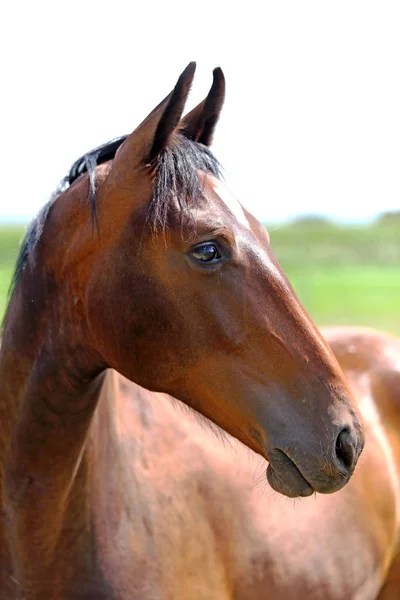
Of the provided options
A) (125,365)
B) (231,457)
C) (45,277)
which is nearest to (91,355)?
(125,365)

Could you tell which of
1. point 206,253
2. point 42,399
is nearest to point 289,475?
point 206,253

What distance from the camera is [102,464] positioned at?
89.2 inches

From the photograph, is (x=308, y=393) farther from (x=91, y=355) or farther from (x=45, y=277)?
(x=45, y=277)

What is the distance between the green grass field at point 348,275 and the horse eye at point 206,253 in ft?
2.96

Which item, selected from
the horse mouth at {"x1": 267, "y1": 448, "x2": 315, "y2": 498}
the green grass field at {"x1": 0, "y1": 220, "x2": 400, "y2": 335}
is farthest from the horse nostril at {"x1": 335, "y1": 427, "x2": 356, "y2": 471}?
the green grass field at {"x1": 0, "y1": 220, "x2": 400, "y2": 335}

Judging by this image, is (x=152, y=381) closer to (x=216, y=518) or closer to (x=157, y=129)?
(x=157, y=129)

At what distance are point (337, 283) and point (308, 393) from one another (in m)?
19.7

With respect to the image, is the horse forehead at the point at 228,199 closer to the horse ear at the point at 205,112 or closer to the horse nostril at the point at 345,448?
the horse ear at the point at 205,112

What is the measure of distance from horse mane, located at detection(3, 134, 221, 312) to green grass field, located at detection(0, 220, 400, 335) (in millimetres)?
793

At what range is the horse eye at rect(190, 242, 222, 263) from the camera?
187cm

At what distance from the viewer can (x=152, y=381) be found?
195 centimetres

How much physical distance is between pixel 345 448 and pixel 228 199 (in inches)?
28.5

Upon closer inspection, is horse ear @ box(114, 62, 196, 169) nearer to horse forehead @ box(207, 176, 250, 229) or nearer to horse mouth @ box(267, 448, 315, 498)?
horse forehead @ box(207, 176, 250, 229)

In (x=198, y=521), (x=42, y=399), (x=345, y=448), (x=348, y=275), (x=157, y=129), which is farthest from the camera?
(x=348, y=275)
